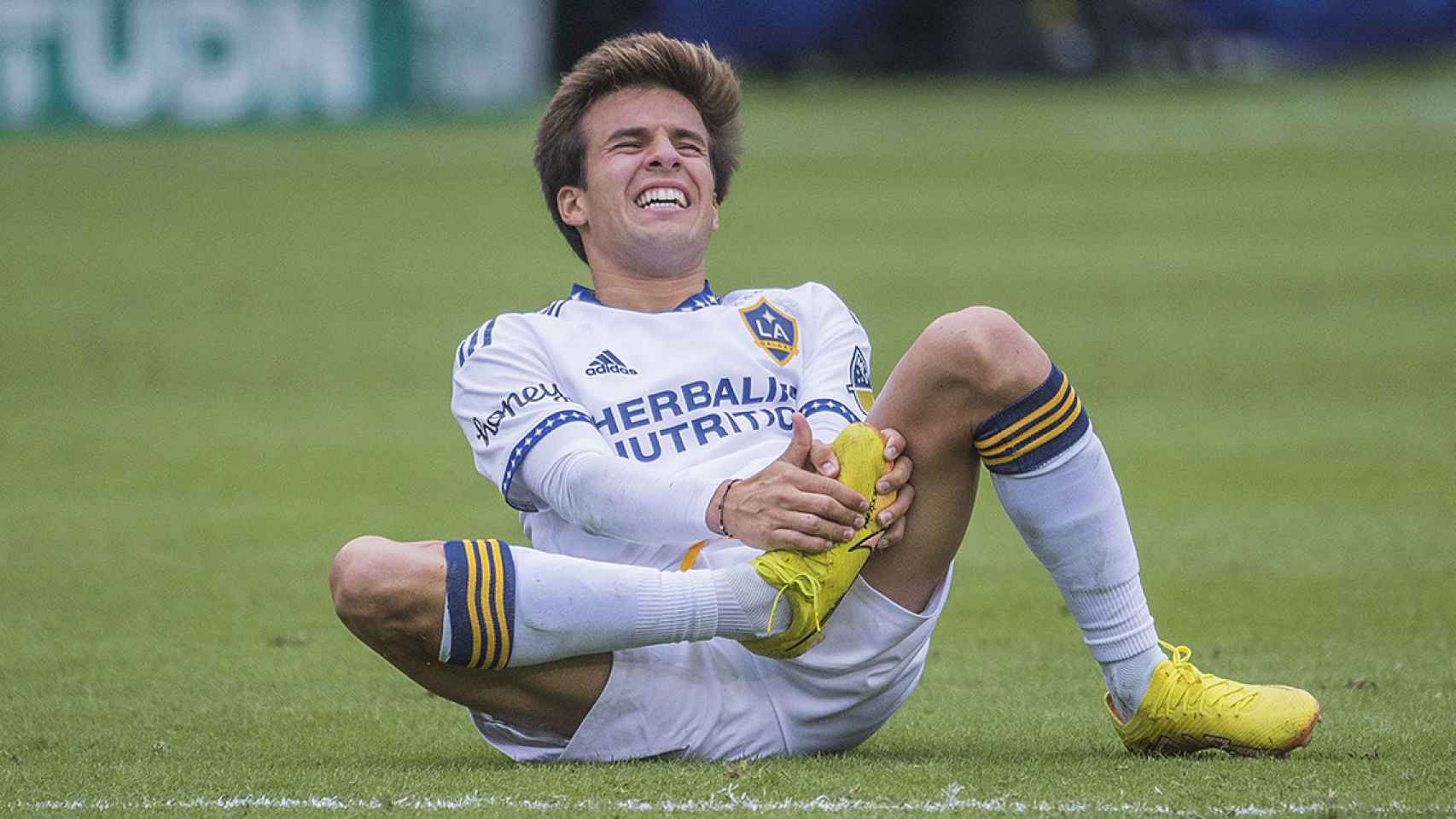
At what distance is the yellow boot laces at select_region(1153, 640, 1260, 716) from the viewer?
16.2 feet

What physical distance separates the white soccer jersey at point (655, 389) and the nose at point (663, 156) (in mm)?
392

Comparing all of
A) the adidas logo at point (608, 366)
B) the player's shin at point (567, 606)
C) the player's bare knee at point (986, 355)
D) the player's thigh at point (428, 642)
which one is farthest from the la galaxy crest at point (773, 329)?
the player's thigh at point (428, 642)

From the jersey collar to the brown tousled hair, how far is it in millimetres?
264

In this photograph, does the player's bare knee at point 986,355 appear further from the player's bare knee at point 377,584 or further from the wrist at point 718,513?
the player's bare knee at point 377,584

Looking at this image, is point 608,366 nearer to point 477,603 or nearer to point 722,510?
point 722,510

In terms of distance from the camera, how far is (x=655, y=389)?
527cm

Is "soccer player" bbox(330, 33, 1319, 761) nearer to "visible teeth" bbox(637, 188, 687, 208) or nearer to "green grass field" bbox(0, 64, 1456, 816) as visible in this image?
"green grass field" bbox(0, 64, 1456, 816)

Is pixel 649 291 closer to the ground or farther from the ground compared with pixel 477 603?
farther from the ground

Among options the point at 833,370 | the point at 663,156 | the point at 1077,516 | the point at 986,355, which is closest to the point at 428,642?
the point at 833,370

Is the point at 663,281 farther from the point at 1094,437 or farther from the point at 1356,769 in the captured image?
the point at 1356,769

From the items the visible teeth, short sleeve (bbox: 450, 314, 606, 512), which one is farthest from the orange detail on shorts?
the visible teeth

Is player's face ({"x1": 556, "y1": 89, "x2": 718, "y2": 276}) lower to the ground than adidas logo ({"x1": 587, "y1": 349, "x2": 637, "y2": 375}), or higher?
higher

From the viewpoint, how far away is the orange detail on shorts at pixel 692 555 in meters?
5.07

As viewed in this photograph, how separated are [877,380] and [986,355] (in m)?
7.79
